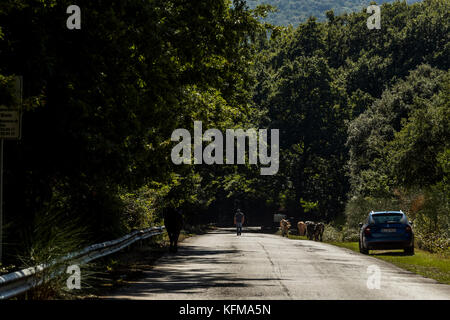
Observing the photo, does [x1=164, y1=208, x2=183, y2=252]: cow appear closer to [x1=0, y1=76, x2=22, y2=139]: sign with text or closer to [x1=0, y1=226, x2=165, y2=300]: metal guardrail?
[x1=0, y1=226, x2=165, y2=300]: metal guardrail

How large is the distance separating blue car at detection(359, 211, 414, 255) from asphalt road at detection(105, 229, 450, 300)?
12.4ft

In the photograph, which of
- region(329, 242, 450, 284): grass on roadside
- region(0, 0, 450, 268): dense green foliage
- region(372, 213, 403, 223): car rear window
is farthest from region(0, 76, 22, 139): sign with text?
region(372, 213, 403, 223): car rear window

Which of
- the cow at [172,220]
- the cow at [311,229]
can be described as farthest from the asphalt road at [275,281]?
the cow at [311,229]

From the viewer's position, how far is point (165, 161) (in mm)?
23297

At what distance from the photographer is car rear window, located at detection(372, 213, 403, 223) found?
2595 cm

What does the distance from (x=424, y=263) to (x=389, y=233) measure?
3.95m

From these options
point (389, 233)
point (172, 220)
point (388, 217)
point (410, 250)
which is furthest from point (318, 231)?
point (172, 220)

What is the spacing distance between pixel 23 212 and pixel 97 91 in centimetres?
340

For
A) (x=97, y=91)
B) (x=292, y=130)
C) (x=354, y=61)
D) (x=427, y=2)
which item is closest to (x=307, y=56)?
(x=354, y=61)

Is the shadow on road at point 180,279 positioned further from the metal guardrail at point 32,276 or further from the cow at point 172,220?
the cow at point 172,220

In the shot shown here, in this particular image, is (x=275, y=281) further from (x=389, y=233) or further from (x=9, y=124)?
(x=389, y=233)

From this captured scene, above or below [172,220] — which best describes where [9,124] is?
above

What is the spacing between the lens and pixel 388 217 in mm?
26266

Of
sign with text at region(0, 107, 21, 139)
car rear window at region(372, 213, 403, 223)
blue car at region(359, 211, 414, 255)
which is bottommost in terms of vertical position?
blue car at region(359, 211, 414, 255)
